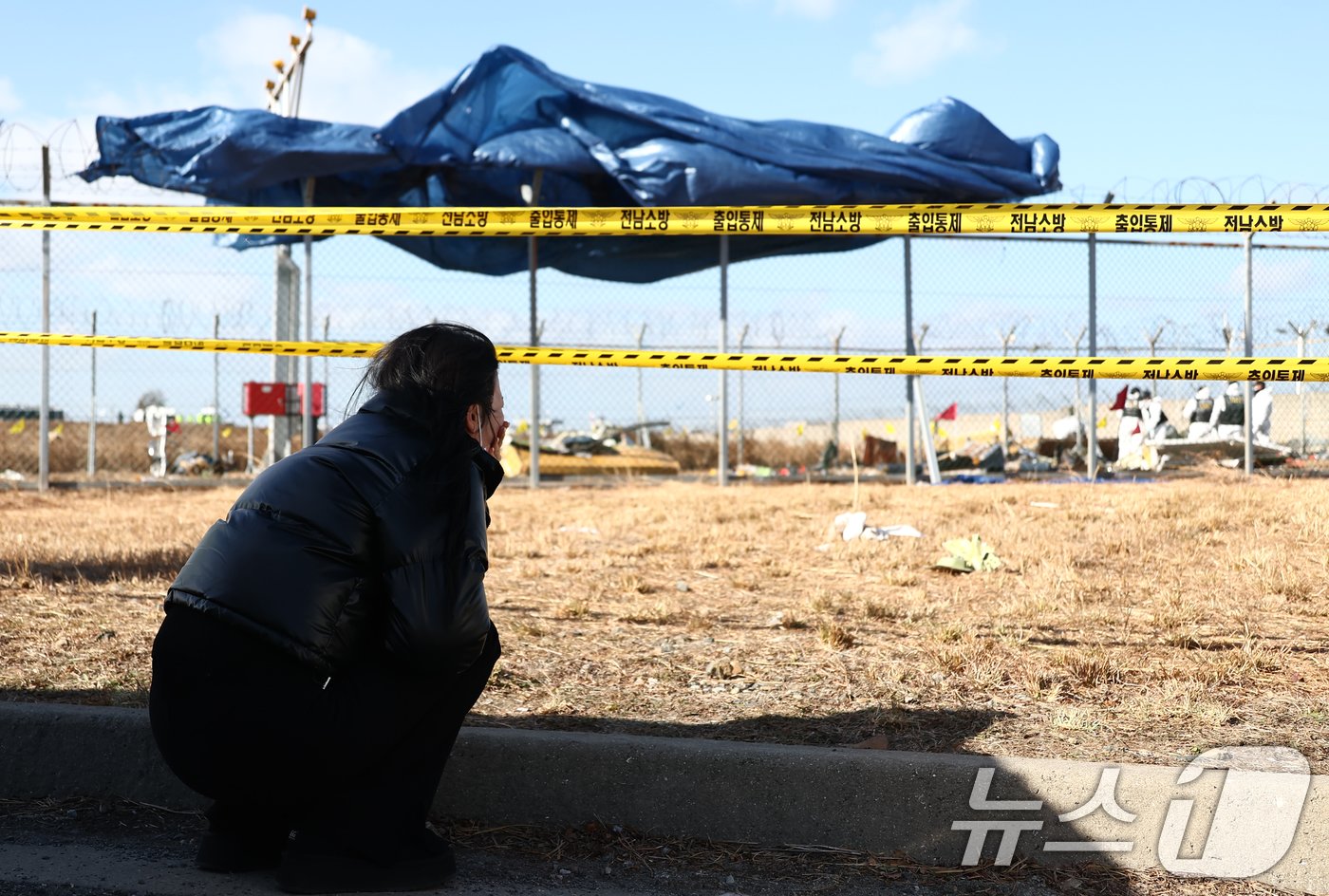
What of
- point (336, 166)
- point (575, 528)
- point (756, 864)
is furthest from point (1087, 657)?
point (336, 166)

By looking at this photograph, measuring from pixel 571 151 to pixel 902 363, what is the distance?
7.28 meters

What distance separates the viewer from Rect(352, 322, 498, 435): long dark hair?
2494 mm

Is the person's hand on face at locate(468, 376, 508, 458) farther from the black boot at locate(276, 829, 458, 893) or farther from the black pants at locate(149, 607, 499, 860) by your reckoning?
the black boot at locate(276, 829, 458, 893)

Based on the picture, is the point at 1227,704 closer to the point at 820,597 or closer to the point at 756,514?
the point at 820,597

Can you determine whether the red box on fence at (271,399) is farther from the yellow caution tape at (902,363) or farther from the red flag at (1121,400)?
the red flag at (1121,400)

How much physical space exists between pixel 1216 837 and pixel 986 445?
12.1 m

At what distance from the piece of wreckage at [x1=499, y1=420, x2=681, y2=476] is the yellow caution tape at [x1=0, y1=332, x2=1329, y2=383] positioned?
7.55 meters

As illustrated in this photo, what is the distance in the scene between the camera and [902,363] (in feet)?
14.2

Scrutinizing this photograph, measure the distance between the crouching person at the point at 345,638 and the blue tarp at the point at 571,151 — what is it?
8.74 meters

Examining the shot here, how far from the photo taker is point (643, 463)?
551 inches

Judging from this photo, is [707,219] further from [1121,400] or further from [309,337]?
[1121,400]

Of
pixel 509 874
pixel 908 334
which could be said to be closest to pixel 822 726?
pixel 509 874

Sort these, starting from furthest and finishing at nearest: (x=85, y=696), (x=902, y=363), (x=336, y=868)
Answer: (x=902, y=363) → (x=85, y=696) → (x=336, y=868)

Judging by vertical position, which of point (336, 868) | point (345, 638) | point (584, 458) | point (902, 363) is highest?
point (902, 363)
